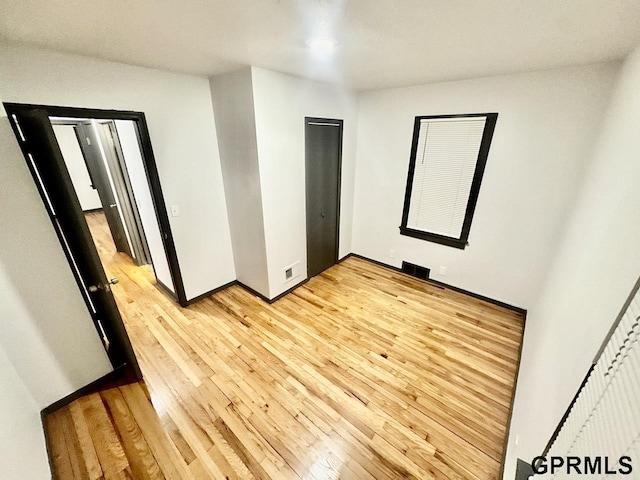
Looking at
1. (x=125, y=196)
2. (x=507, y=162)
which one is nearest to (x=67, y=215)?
(x=125, y=196)

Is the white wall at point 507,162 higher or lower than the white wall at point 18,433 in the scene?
higher

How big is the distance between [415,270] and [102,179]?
479 cm

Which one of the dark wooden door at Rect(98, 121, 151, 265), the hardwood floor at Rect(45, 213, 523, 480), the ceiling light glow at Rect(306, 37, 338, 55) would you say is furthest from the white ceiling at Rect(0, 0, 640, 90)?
the hardwood floor at Rect(45, 213, 523, 480)

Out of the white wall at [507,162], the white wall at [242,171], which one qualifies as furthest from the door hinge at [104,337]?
the white wall at [507,162]

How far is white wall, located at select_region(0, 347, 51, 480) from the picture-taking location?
3.80 feet

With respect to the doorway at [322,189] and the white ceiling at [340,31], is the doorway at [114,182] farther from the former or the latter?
the doorway at [322,189]

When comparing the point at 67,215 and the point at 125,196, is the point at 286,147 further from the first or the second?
the point at 125,196

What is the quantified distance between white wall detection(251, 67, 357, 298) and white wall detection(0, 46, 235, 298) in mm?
689

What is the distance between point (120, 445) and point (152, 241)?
202 centimetres

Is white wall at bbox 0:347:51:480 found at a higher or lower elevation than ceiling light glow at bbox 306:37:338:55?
lower

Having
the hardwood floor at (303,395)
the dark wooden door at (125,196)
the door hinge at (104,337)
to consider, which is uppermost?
the dark wooden door at (125,196)

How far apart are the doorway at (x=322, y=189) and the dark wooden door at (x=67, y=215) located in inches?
77.0

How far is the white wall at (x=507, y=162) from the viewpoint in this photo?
2.05 meters

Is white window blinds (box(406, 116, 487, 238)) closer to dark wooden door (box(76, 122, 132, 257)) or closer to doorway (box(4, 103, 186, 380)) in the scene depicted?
doorway (box(4, 103, 186, 380))
